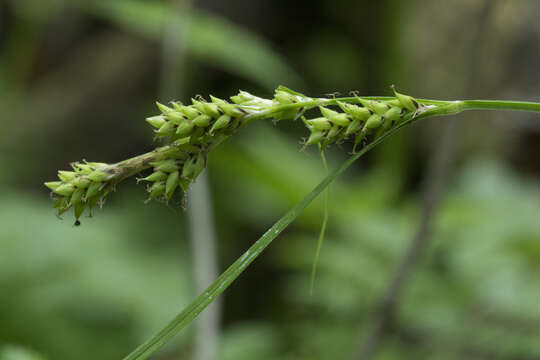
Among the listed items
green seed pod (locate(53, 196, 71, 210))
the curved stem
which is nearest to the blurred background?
green seed pod (locate(53, 196, 71, 210))

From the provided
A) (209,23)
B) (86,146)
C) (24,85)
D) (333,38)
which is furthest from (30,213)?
(333,38)

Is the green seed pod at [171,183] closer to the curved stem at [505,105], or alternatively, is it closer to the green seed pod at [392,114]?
the green seed pod at [392,114]

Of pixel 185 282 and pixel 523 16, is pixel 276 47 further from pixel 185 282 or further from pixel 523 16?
pixel 185 282

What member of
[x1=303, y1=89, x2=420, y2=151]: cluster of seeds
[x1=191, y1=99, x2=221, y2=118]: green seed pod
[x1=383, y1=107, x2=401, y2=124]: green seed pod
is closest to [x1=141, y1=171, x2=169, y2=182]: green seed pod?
[x1=191, y1=99, x2=221, y2=118]: green seed pod

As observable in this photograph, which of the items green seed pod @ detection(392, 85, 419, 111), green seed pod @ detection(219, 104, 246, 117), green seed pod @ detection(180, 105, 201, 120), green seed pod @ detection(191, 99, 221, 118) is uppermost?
green seed pod @ detection(392, 85, 419, 111)

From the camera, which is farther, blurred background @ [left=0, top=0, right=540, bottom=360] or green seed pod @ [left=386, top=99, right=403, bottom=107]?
blurred background @ [left=0, top=0, right=540, bottom=360]

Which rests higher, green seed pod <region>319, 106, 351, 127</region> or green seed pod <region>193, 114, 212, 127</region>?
green seed pod <region>319, 106, 351, 127</region>

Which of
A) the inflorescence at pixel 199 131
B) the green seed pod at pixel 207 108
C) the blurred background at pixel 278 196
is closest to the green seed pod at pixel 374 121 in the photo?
the inflorescence at pixel 199 131

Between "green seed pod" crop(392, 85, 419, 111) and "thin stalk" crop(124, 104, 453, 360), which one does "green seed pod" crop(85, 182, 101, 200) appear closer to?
"thin stalk" crop(124, 104, 453, 360)
